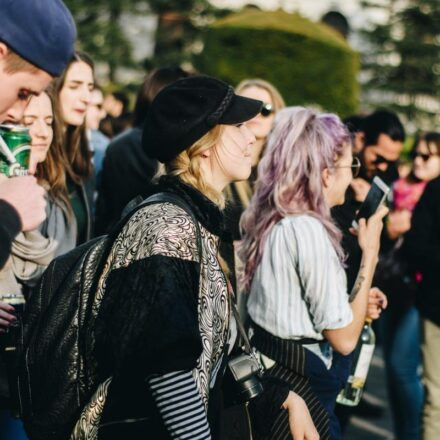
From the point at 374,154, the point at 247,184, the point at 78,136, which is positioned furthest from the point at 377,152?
the point at 78,136

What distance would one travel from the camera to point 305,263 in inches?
133

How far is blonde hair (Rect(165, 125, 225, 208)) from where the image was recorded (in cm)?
272

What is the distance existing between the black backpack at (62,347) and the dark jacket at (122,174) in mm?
2498

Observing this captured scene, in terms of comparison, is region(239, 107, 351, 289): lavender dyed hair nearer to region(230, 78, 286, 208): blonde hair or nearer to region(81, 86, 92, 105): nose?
region(230, 78, 286, 208): blonde hair

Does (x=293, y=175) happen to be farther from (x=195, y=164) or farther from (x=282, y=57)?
(x=282, y=57)

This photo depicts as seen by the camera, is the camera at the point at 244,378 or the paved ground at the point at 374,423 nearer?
the camera at the point at 244,378

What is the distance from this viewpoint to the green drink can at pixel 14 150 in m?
2.73

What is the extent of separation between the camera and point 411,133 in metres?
27.2

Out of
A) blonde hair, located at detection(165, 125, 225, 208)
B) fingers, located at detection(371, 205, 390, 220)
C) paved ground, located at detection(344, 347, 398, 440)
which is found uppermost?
blonde hair, located at detection(165, 125, 225, 208)

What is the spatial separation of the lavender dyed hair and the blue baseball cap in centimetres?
165

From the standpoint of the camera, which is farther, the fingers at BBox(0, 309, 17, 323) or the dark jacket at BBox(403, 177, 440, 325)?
the dark jacket at BBox(403, 177, 440, 325)

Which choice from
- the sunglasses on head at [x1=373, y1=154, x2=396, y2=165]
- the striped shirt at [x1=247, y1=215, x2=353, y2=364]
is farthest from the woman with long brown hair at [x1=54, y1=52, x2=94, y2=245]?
the sunglasses on head at [x1=373, y1=154, x2=396, y2=165]

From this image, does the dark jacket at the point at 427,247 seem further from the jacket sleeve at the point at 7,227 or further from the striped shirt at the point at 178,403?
the jacket sleeve at the point at 7,227

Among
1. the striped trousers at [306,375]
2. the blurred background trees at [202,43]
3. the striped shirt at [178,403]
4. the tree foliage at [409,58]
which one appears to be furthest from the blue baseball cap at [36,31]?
the tree foliage at [409,58]
